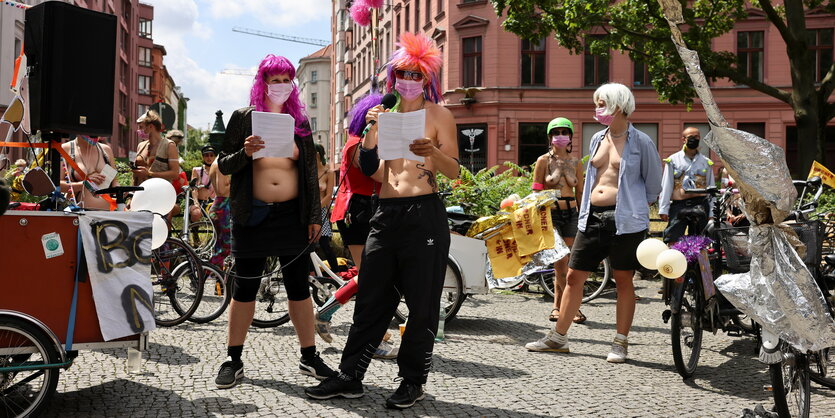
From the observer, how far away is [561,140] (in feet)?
27.3

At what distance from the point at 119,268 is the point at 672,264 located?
324 cm

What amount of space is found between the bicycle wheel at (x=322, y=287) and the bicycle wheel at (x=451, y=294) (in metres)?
0.67

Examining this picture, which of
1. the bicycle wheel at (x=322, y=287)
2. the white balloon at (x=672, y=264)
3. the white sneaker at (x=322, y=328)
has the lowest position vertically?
the white sneaker at (x=322, y=328)

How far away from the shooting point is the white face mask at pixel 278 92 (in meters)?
4.85

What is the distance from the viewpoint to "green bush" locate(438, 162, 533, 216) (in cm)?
1073

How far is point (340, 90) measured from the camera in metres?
73.6

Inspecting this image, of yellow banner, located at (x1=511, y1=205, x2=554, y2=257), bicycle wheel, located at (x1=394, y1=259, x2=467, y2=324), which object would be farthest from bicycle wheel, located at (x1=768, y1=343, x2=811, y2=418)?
yellow banner, located at (x1=511, y1=205, x2=554, y2=257)

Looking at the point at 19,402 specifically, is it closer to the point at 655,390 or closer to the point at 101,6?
the point at 655,390

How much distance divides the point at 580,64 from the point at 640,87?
2.75m

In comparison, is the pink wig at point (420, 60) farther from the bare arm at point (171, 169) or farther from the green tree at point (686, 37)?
the green tree at point (686, 37)

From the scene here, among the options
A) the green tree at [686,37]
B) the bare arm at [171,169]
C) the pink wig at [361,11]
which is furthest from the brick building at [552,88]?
the bare arm at [171,169]

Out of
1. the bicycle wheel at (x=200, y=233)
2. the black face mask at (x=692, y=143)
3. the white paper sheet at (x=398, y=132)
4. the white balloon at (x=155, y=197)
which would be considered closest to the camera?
the white paper sheet at (x=398, y=132)

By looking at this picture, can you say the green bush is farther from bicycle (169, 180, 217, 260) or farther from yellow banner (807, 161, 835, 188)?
yellow banner (807, 161, 835, 188)

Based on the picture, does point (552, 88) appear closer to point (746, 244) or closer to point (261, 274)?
point (746, 244)
